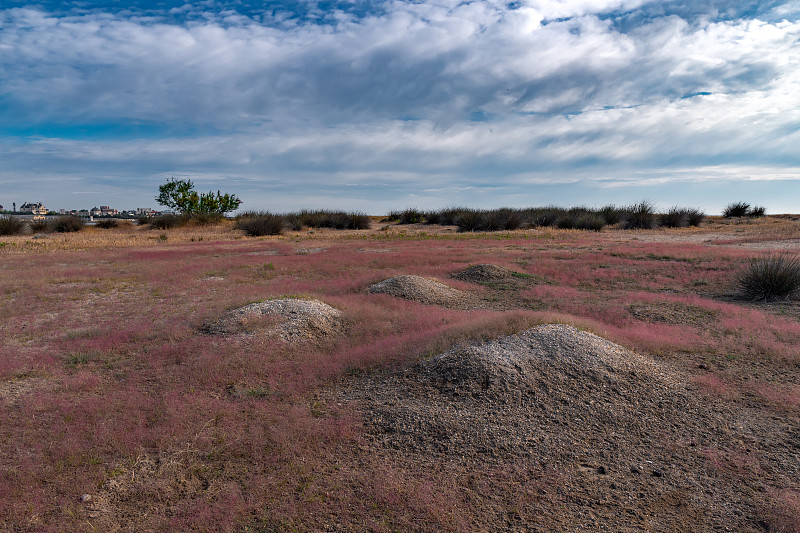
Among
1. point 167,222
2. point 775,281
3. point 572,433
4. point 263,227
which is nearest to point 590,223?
point 263,227

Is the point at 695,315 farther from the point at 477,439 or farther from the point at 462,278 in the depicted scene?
the point at 477,439

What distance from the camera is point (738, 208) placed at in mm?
45250

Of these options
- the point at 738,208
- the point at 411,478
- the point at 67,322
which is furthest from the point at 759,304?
the point at 738,208

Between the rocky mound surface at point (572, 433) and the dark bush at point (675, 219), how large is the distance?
38.2 m

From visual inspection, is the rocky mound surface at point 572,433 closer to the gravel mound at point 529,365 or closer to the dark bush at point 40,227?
the gravel mound at point 529,365

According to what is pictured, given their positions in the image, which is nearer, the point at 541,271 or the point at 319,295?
the point at 319,295

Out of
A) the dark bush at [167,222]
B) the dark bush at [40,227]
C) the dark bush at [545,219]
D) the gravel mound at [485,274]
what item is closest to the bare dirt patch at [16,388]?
the gravel mound at [485,274]

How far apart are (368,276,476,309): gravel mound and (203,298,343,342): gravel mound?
214cm

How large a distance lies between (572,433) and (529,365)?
1.14m

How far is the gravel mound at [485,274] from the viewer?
12.8 m

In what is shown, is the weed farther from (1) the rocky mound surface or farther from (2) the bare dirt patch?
(1) the rocky mound surface

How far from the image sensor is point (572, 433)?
177 inches

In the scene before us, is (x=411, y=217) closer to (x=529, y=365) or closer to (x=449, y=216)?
(x=449, y=216)

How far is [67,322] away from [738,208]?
53.9 m
